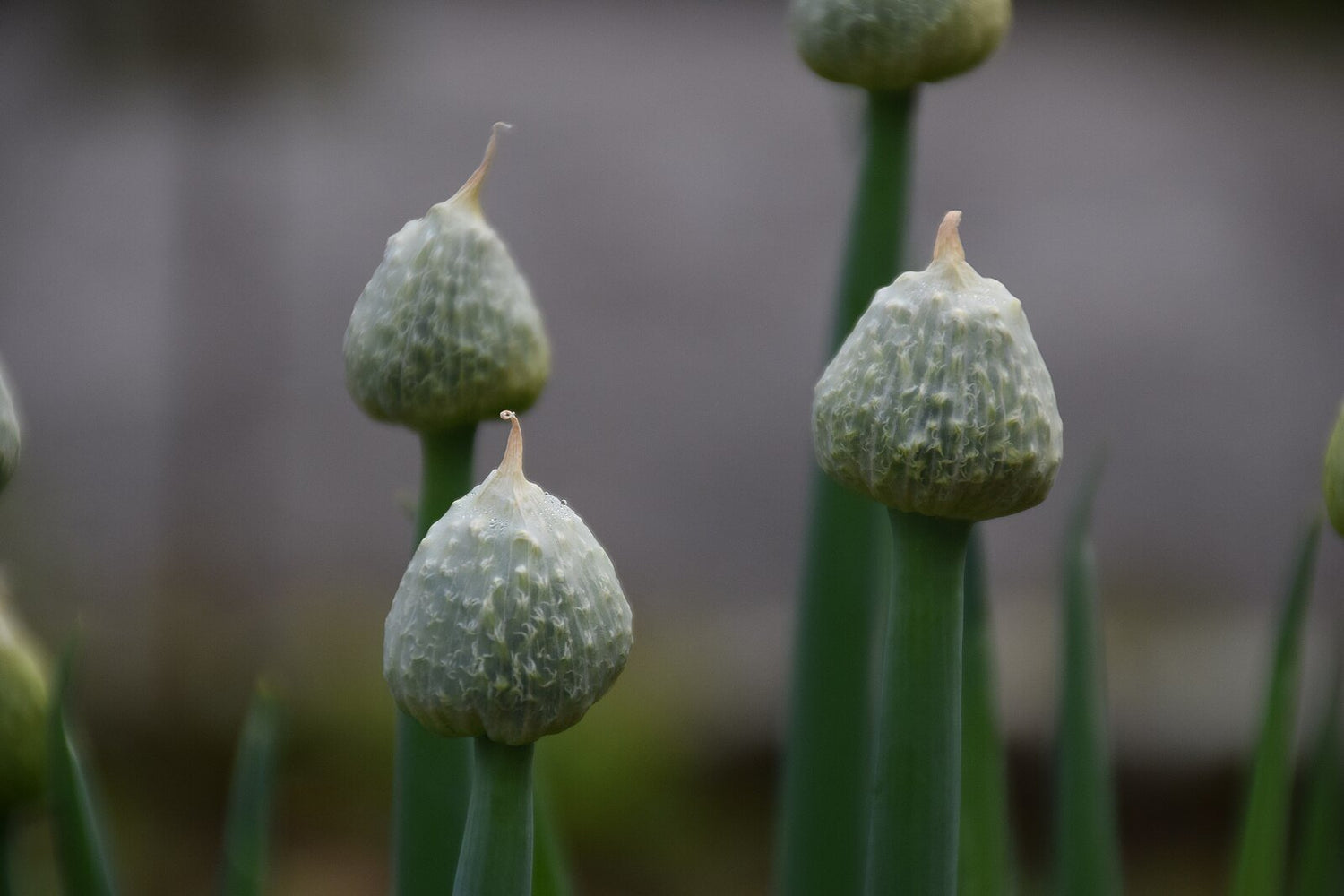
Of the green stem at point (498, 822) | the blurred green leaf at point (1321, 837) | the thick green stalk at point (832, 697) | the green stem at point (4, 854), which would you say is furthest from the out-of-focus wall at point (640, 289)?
the green stem at point (498, 822)

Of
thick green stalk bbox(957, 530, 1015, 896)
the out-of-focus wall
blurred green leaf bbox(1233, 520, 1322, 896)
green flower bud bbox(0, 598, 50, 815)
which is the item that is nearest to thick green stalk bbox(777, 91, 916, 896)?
thick green stalk bbox(957, 530, 1015, 896)

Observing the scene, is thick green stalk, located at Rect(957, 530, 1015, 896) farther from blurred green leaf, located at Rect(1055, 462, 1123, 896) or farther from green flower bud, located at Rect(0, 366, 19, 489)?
green flower bud, located at Rect(0, 366, 19, 489)

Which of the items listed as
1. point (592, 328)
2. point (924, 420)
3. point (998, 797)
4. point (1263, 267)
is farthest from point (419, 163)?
point (924, 420)

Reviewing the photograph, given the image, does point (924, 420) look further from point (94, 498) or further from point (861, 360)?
point (94, 498)

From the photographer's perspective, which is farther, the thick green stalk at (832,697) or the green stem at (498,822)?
the thick green stalk at (832,697)

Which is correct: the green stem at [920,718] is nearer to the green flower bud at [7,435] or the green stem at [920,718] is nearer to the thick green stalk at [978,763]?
the thick green stalk at [978,763]

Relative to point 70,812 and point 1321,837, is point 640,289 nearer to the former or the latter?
point 1321,837
